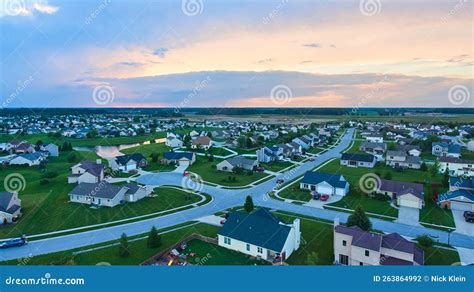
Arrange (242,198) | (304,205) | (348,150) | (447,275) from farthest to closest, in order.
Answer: (348,150) → (242,198) → (304,205) → (447,275)

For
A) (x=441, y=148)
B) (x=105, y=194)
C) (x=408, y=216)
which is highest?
(x=441, y=148)

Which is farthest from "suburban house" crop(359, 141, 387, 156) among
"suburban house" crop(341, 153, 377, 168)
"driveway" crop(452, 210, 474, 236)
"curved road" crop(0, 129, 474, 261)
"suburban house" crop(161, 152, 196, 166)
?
"suburban house" crop(161, 152, 196, 166)

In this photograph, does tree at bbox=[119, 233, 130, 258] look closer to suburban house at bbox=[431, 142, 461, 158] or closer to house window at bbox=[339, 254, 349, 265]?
house window at bbox=[339, 254, 349, 265]

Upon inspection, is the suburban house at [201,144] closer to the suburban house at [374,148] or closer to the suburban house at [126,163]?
the suburban house at [126,163]

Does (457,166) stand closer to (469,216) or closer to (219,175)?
(469,216)

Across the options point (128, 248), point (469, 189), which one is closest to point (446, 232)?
point (469, 189)

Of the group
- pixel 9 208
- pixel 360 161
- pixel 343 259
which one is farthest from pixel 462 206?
pixel 9 208

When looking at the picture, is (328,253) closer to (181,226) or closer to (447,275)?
(447,275)
